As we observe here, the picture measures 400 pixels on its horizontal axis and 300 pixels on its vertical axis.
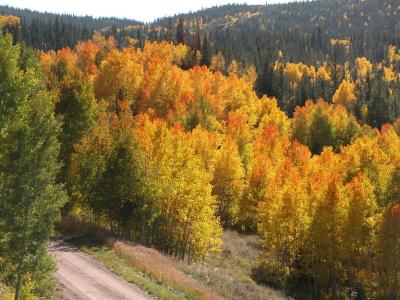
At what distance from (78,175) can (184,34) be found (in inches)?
5069

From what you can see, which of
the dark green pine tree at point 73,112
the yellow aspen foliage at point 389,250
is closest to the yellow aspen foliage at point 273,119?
the yellow aspen foliage at point 389,250

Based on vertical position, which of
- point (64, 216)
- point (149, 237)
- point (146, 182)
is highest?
point (146, 182)

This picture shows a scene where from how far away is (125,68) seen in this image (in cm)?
8931

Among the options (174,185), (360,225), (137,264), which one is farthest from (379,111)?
(137,264)

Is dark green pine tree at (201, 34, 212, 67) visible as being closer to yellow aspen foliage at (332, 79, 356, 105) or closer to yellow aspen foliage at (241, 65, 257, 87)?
yellow aspen foliage at (241, 65, 257, 87)

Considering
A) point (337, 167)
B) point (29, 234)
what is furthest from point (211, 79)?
point (29, 234)

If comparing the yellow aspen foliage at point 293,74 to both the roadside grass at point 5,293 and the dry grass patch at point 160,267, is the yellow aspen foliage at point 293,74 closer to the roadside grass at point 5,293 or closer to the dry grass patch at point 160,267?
the dry grass patch at point 160,267

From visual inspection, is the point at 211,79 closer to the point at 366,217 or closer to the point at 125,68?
the point at 125,68

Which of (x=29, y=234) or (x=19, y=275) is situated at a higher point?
(x=29, y=234)

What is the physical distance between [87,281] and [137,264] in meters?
5.00

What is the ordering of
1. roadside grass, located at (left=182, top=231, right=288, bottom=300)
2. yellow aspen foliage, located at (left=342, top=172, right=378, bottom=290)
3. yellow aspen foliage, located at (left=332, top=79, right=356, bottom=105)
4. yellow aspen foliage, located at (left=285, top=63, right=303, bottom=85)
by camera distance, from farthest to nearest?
yellow aspen foliage, located at (left=285, top=63, right=303, bottom=85)
yellow aspen foliage, located at (left=332, top=79, right=356, bottom=105)
yellow aspen foliage, located at (left=342, top=172, right=378, bottom=290)
roadside grass, located at (left=182, top=231, right=288, bottom=300)

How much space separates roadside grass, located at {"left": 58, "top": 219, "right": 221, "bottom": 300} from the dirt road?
0.71m

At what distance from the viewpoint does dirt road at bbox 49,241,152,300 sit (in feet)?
81.9

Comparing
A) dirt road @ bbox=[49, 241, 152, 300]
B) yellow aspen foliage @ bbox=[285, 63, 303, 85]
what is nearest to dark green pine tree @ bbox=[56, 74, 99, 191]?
dirt road @ bbox=[49, 241, 152, 300]
